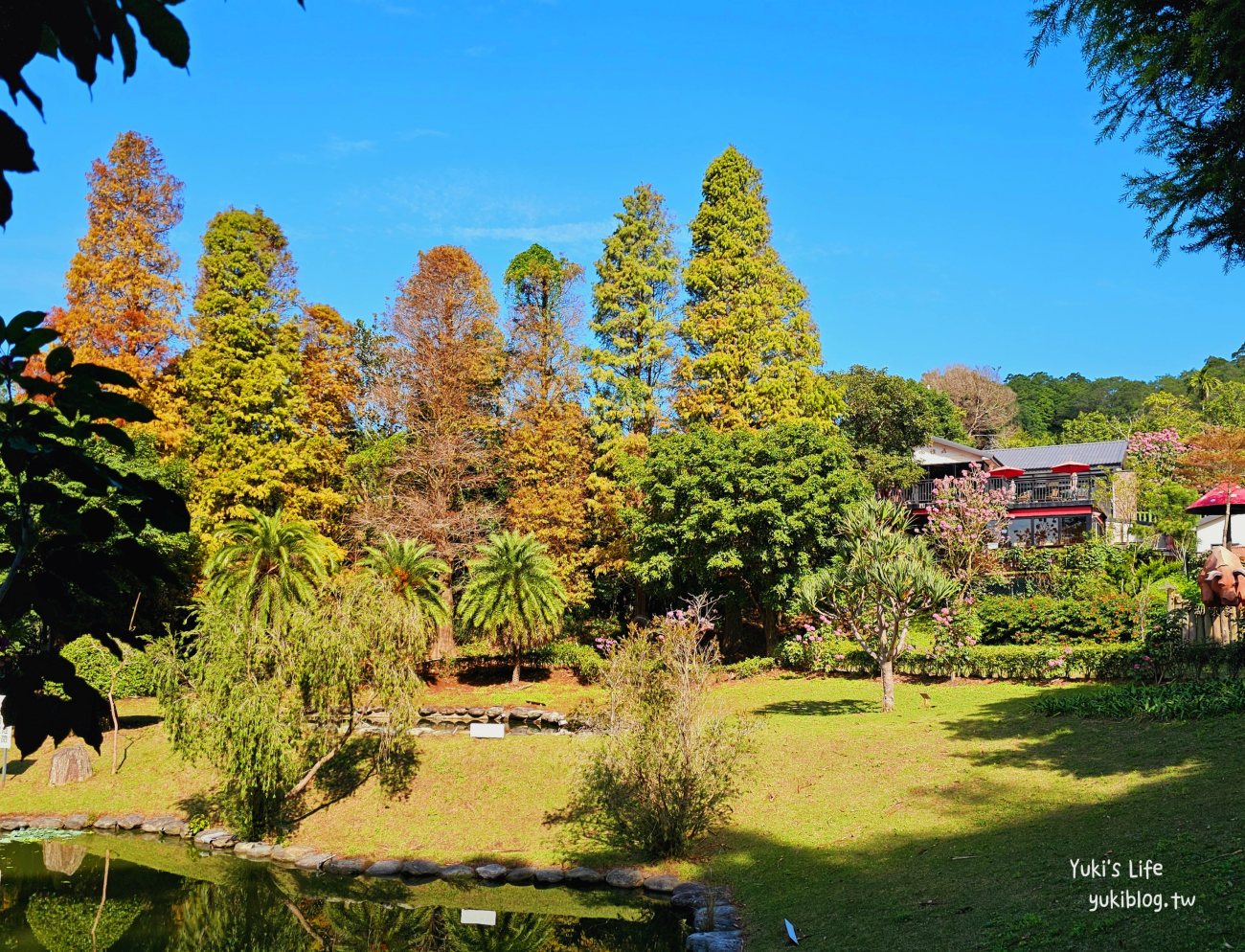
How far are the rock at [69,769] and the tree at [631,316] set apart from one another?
16860mm

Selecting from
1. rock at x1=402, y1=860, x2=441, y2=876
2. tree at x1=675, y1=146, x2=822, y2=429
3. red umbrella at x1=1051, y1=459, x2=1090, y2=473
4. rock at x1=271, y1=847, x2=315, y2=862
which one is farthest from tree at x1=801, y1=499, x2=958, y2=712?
red umbrella at x1=1051, y1=459, x2=1090, y2=473

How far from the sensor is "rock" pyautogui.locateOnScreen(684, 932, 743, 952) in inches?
376

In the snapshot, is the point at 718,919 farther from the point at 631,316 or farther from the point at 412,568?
the point at 631,316

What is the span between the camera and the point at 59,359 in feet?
5.78

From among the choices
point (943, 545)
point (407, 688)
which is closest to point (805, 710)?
point (407, 688)

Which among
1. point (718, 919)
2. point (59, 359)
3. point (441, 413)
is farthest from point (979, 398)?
point (59, 359)

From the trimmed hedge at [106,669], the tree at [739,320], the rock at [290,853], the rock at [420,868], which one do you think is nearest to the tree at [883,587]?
the rock at [420,868]

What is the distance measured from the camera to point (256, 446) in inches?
1070

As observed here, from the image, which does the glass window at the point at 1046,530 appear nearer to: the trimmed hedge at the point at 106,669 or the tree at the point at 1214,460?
the tree at the point at 1214,460

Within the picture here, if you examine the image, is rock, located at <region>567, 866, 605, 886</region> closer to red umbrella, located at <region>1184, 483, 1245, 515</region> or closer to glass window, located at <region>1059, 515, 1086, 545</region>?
red umbrella, located at <region>1184, 483, 1245, 515</region>

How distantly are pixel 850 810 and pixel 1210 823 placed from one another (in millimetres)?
4768

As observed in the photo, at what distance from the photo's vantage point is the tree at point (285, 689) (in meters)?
13.9

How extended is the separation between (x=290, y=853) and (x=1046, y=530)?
110 feet

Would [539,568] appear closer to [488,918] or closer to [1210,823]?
[488,918]
